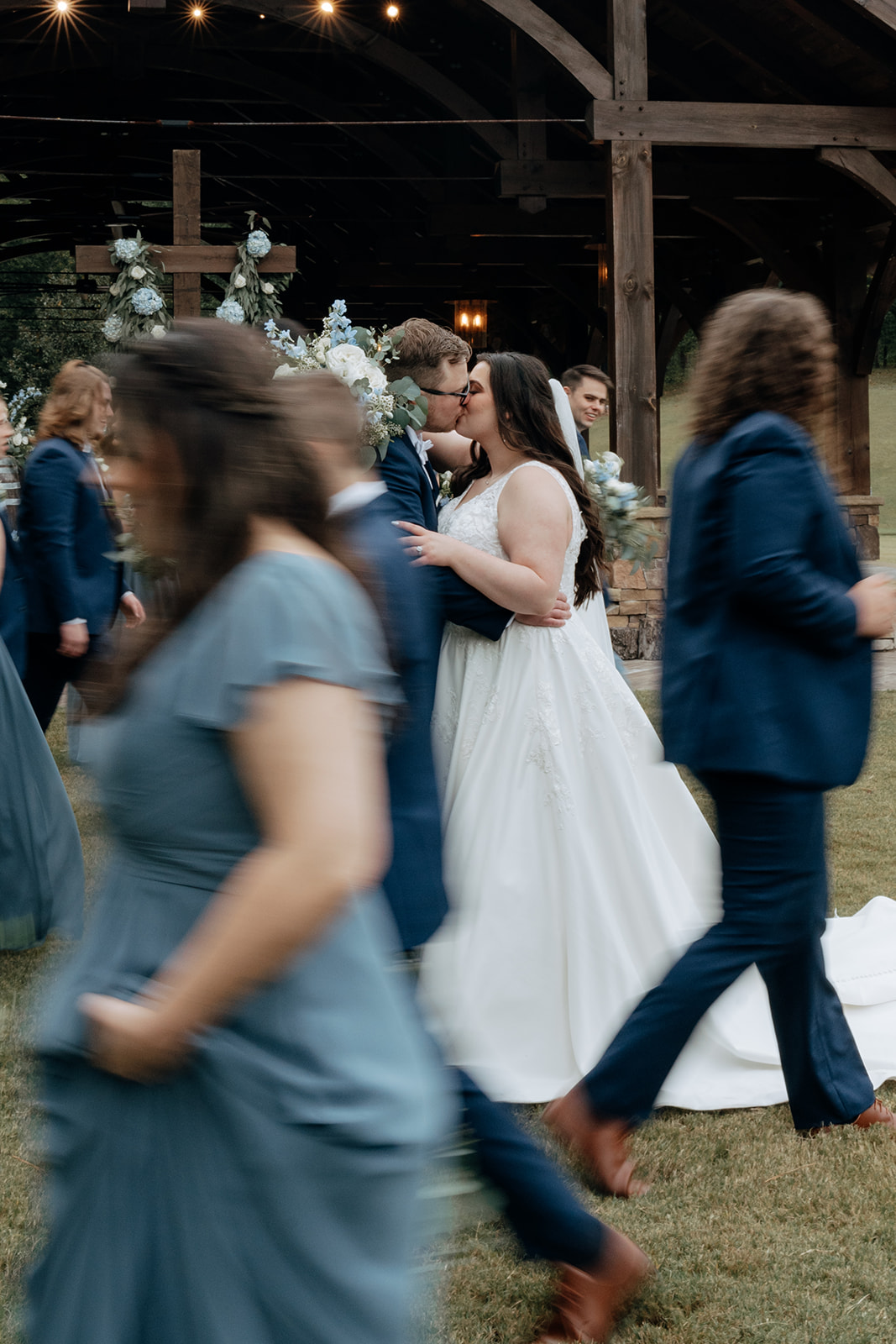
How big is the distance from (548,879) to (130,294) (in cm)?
650

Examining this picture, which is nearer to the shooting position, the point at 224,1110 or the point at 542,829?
the point at 224,1110

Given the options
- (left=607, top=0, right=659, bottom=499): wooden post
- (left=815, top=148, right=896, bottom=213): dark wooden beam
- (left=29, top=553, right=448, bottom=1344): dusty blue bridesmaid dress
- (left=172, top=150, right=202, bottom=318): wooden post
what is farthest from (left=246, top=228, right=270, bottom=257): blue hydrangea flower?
(left=29, top=553, right=448, bottom=1344): dusty blue bridesmaid dress

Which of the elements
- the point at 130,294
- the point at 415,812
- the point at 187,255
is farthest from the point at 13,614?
the point at 187,255

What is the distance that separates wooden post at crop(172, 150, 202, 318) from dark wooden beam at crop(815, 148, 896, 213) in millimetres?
4708

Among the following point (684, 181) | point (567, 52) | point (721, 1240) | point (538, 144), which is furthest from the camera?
point (684, 181)

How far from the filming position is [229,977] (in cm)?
112

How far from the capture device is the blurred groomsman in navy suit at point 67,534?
4566mm

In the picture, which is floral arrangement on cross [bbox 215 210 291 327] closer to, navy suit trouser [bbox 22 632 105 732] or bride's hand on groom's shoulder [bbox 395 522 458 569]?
navy suit trouser [bbox 22 632 105 732]

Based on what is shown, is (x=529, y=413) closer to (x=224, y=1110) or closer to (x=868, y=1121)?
(x=868, y=1121)

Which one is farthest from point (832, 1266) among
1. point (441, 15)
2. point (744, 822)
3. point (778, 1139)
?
point (441, 15)

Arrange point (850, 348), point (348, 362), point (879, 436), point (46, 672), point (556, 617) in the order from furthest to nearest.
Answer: point (879, 436)
point (850, 348)
point (46, 672)
point (556, 617)
point (348, 362)

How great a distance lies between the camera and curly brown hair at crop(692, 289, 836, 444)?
2355mm

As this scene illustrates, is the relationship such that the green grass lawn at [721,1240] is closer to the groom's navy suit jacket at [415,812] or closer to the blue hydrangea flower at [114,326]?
the groom's navy suit jacket at [415,812]

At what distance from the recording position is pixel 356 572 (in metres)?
1.41
